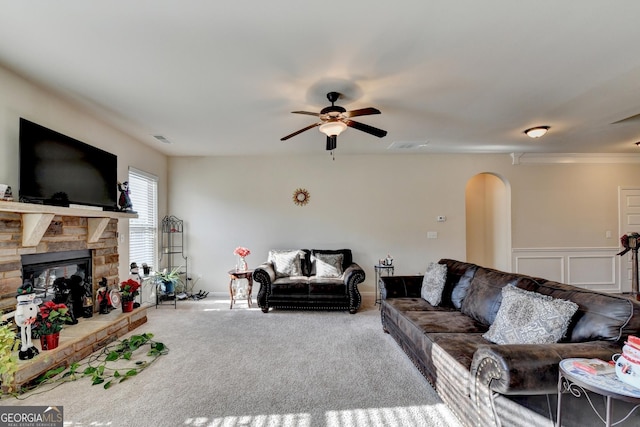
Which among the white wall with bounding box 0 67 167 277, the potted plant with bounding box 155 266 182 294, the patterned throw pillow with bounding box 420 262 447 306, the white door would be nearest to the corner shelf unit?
the potted plant with bounding box 155 266 182 294

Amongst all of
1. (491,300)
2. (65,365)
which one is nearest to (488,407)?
(491,300)

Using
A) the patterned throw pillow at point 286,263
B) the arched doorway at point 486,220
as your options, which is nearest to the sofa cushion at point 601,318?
the patterned throw pillow at point 286,263

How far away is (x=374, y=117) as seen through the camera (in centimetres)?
383

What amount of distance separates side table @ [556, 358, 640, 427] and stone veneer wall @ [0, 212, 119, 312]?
3.86m

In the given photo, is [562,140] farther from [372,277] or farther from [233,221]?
[233,221]

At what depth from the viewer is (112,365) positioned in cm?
284

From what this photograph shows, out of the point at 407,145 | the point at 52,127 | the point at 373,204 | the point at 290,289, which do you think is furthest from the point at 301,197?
the point at 52,127

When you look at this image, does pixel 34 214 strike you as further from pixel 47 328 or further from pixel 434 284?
pixel 434 284

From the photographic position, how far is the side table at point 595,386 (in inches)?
50.3

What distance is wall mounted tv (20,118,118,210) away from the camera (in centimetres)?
271

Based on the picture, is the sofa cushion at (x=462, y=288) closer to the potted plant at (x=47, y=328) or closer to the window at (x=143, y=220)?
the potted plant at (x=47, y=328)

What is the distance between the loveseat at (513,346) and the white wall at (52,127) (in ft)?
12.6

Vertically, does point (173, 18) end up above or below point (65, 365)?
above

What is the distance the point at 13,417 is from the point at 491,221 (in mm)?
7317
